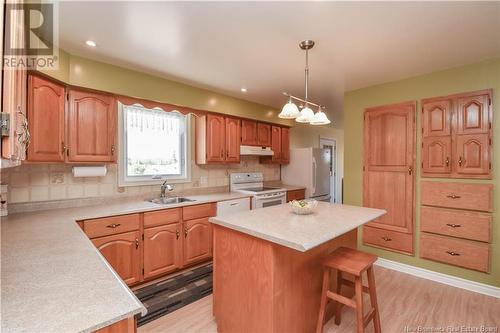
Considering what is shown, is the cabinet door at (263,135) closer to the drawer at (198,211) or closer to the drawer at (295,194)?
the drawer at (295,194)

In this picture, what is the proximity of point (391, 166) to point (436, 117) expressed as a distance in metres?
0.75

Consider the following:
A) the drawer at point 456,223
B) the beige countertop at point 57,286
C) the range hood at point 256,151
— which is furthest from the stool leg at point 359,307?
the range hood at point 256,151

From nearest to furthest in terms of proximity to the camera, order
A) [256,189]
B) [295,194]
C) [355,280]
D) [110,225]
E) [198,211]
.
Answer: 1. [355,280]
2. [110,225]
3. [198,211]
4. [256,189]
5. [295,194]

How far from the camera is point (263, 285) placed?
151cm

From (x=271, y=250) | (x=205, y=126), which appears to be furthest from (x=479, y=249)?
(x=205, y=126)

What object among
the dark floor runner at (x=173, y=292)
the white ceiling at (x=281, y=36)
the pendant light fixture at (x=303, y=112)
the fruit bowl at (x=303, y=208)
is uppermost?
the white ceiling at (x=281, y=36)

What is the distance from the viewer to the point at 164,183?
10.2 feet

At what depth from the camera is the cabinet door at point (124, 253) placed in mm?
2279

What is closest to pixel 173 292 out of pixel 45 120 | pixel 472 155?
pixel 45 120

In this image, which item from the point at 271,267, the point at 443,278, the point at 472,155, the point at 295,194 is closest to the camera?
the point at 271,267

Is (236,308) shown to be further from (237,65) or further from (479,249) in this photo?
(479,249)

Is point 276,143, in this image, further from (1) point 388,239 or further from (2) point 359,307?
(2) point 359,307

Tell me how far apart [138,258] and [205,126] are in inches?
74.1

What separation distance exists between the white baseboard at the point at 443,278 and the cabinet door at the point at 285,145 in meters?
2.32
